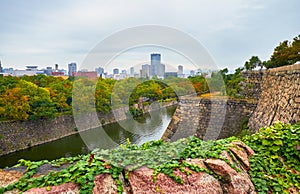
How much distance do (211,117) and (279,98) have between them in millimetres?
2691

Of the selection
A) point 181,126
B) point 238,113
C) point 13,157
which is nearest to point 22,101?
point 13,157

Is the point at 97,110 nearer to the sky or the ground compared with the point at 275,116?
nearer to the ground

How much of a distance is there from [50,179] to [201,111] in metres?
7.43

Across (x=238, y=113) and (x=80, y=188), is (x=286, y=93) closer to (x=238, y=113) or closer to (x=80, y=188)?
(x=238, y=113)

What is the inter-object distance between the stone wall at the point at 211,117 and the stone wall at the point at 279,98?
55cm

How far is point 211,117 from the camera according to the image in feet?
30.2

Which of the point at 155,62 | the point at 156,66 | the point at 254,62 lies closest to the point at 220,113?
the point at 156,66

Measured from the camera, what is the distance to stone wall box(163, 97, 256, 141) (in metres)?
9.18

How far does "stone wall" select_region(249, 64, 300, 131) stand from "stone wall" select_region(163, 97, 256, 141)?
55cm

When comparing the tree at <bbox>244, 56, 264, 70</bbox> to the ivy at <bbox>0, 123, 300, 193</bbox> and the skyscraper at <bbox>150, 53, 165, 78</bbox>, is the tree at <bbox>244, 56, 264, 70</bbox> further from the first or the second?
the ivy at <bbox>0, 123, 300, 193</bbox>

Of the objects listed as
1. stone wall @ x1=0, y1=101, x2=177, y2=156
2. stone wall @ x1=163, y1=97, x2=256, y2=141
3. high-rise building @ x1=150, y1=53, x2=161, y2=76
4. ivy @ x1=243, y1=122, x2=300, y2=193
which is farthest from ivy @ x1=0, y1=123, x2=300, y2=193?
stone wall @ x1=0, y1=101, x2=177, y2=156

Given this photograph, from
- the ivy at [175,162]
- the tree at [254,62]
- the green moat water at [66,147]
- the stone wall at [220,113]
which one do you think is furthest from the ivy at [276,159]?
the tree at [254,62]

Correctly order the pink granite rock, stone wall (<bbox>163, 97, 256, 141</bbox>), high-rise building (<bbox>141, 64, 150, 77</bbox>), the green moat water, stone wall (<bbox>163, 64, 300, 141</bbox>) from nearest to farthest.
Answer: the pink granite rock < high-rise building (<bbox>141, 64, 150, 77</bbox>) < stone wall (<bbox>163, 64, 300, 141</bbox>) < stone wall (<bbox>163, 97, 256, 141</bbox>) < the green moat water

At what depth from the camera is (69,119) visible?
23078mm
